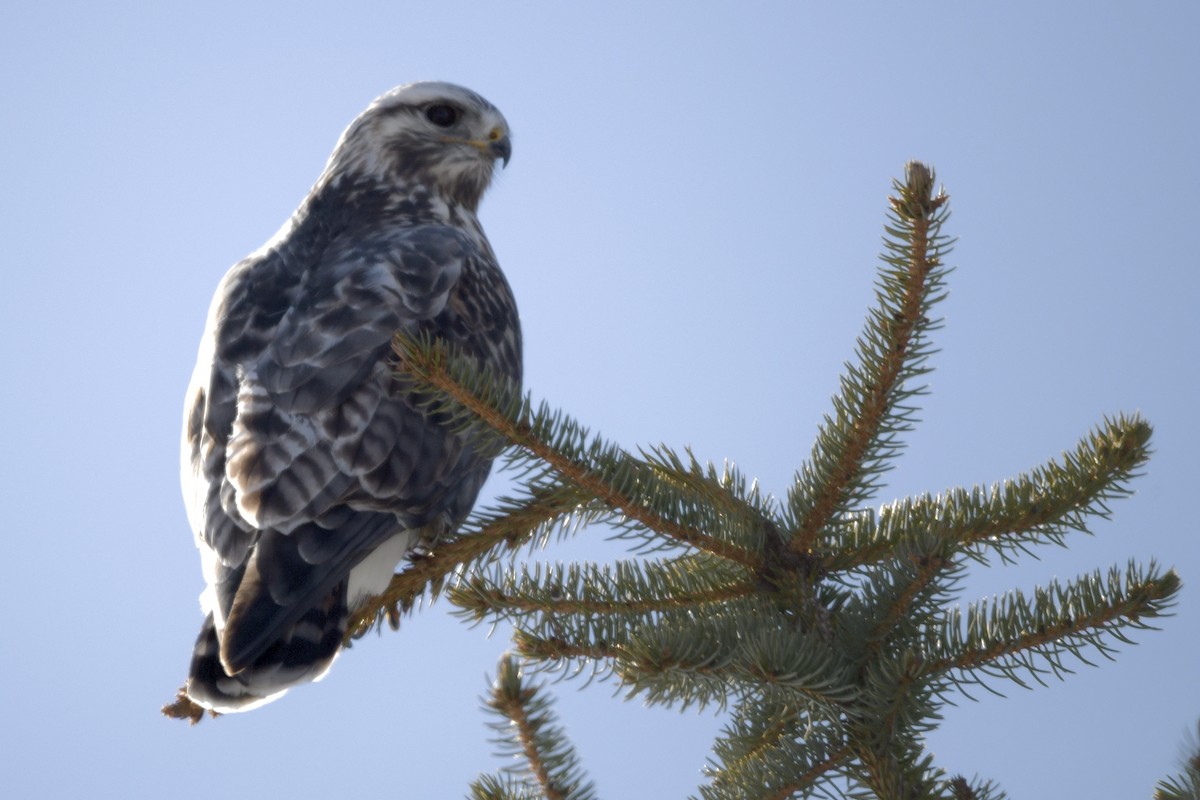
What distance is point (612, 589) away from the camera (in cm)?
301

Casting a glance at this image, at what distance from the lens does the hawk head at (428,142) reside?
20.5ft

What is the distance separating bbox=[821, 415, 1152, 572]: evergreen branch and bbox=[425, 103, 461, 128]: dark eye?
4159mm

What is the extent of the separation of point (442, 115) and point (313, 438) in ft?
9.99

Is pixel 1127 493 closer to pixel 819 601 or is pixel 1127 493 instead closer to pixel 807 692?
pixel 819 601

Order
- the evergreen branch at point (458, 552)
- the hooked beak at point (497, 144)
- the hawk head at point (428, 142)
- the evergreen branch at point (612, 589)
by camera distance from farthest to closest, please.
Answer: the hooked beak at point (497, 144) → the hawk head at point (428, 142) → the evergreen branch at point (458, 552) → the evergreen branch at point (612, 589)

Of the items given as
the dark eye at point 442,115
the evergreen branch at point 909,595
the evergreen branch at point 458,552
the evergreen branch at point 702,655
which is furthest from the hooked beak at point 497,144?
the evergreen branch at point 909,595

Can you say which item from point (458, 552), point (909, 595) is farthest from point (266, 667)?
point (909, 595)

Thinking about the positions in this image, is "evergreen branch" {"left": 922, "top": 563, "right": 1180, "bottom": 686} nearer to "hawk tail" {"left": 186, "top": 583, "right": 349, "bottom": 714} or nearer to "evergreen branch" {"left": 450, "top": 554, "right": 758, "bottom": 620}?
"evergreen branch" {"left": 450, "top": 554, "right": 758, "bottom": 620}

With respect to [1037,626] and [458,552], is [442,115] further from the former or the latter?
[1037,626]

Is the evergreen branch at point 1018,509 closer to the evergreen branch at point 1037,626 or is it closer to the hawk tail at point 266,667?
the evergreen branch at point 1037,626

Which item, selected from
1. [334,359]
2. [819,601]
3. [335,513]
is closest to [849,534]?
[819,601]

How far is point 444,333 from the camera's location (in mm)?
4551

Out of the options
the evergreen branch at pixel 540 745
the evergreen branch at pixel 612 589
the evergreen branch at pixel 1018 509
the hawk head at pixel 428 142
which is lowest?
the evergreen branch at pixel 540 745

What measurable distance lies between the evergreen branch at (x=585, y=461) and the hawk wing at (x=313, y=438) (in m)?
0.63
